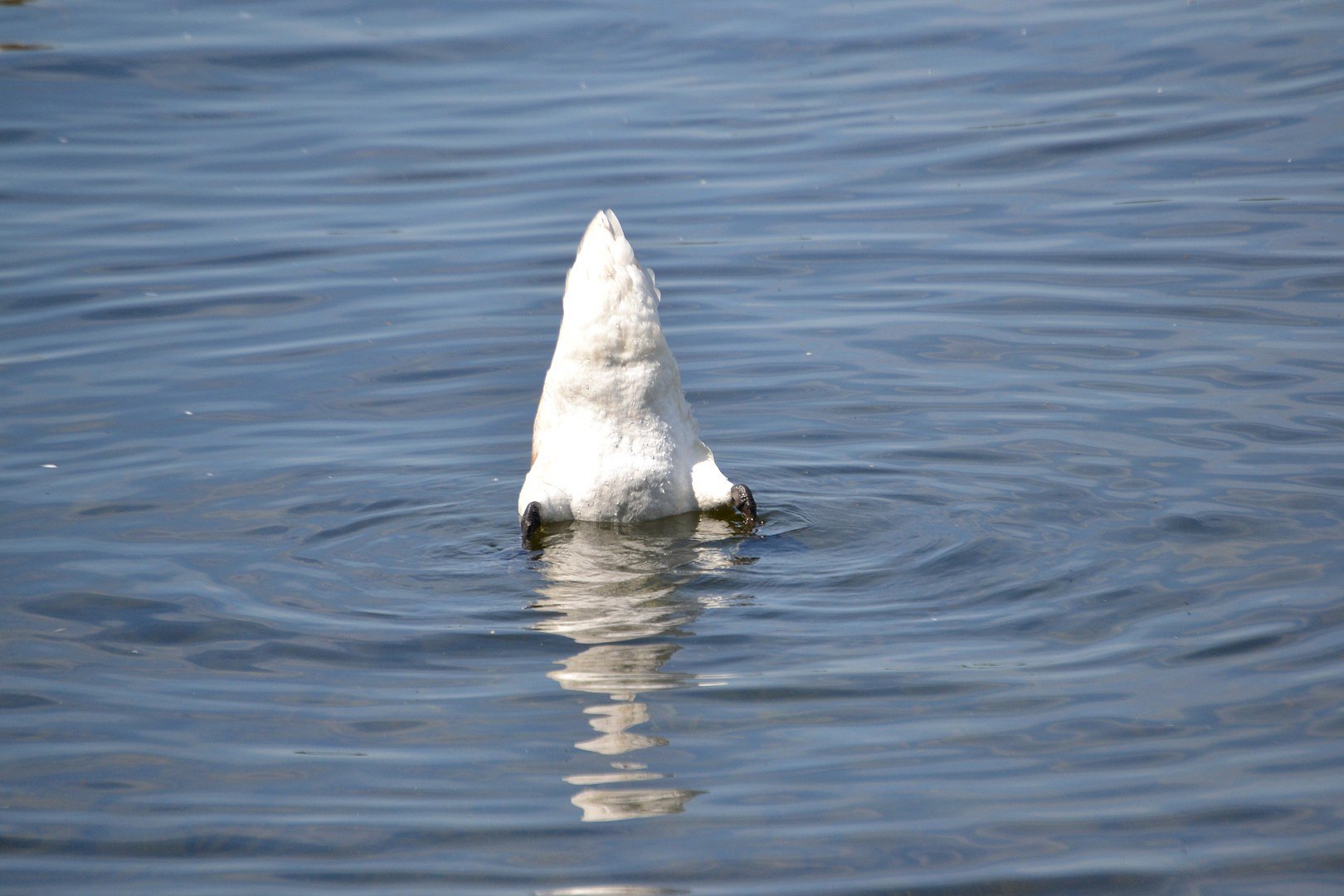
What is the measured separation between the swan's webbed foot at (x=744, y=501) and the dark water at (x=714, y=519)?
0.49ft

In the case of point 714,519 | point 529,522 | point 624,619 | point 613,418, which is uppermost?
point 613,418

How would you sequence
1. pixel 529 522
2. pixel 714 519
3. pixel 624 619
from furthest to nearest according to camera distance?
pixel 714 519 < pixel 529 522 < pixel 624 619

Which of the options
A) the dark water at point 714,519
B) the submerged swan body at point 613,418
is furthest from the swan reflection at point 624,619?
the submerged swan body at point 613,418

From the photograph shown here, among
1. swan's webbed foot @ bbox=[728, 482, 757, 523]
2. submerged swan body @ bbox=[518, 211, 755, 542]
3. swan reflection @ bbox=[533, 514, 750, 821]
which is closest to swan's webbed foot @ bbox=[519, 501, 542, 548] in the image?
submerged swan body @ bbox=[518, 211, 755, 542]

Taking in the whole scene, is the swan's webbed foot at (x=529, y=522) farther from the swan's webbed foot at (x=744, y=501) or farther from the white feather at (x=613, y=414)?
the swan's webbed foot at (x=744, y=501)

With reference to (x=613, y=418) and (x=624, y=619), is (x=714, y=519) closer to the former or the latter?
(x=613, y=418)

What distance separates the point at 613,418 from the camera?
9.12 metres

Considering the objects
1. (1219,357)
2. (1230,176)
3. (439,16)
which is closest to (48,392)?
(1219,357)

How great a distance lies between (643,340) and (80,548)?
327cm

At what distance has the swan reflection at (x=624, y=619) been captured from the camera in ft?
20.6

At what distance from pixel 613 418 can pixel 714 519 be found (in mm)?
830

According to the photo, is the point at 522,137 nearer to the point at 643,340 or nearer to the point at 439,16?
the point at 439,16

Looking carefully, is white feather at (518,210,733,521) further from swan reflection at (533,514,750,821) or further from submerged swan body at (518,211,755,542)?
swan reflection at (533,514,750,821)

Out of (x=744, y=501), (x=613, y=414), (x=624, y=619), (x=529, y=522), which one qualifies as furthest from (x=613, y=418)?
(x=624, y=619)
